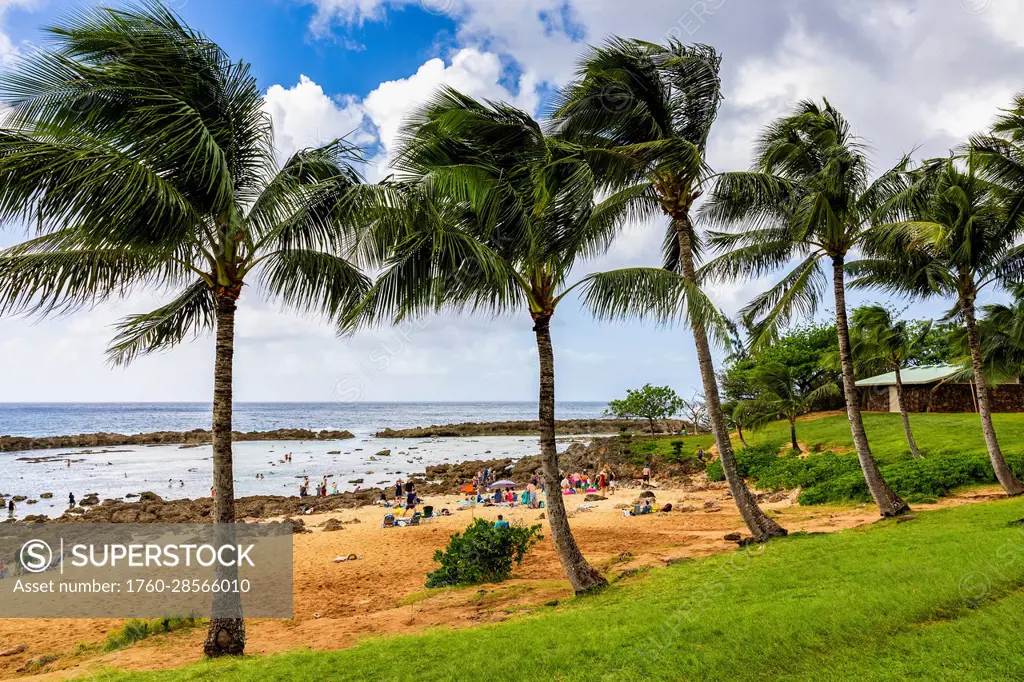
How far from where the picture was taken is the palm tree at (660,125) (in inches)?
420

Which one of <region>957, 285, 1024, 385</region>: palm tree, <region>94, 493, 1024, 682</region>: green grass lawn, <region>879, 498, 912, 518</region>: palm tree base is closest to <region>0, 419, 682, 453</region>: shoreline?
<region>957, 285, 1024, 385</region>: palm tree

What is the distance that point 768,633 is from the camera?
5773mm

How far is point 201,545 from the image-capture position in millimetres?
17453

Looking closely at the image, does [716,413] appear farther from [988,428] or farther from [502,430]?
[502,430]

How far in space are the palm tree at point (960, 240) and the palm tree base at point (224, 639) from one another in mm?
13378

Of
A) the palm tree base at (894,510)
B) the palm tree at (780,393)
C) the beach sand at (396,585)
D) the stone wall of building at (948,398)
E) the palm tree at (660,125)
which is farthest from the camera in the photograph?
the stone wall of building at (948,398)

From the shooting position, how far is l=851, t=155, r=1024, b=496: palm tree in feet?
40.0

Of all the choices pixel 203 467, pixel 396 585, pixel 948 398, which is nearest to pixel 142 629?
pixel 396 585

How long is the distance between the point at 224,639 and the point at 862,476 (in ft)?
54.8

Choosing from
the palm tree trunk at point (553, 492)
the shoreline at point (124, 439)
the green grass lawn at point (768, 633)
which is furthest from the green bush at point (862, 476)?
the shoreline at point (124, 439)

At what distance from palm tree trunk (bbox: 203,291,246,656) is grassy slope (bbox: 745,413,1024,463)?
21.3 meters

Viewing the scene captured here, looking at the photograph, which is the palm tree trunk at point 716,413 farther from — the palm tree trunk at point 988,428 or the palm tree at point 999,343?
the palm tree at point 999,343

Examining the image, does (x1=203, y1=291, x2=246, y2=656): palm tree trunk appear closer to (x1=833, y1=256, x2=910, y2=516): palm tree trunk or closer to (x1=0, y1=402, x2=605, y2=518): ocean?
(x1=833, y1=256, x2=910, y2=516): palm tree trunk

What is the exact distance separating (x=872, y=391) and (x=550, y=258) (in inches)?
1420
